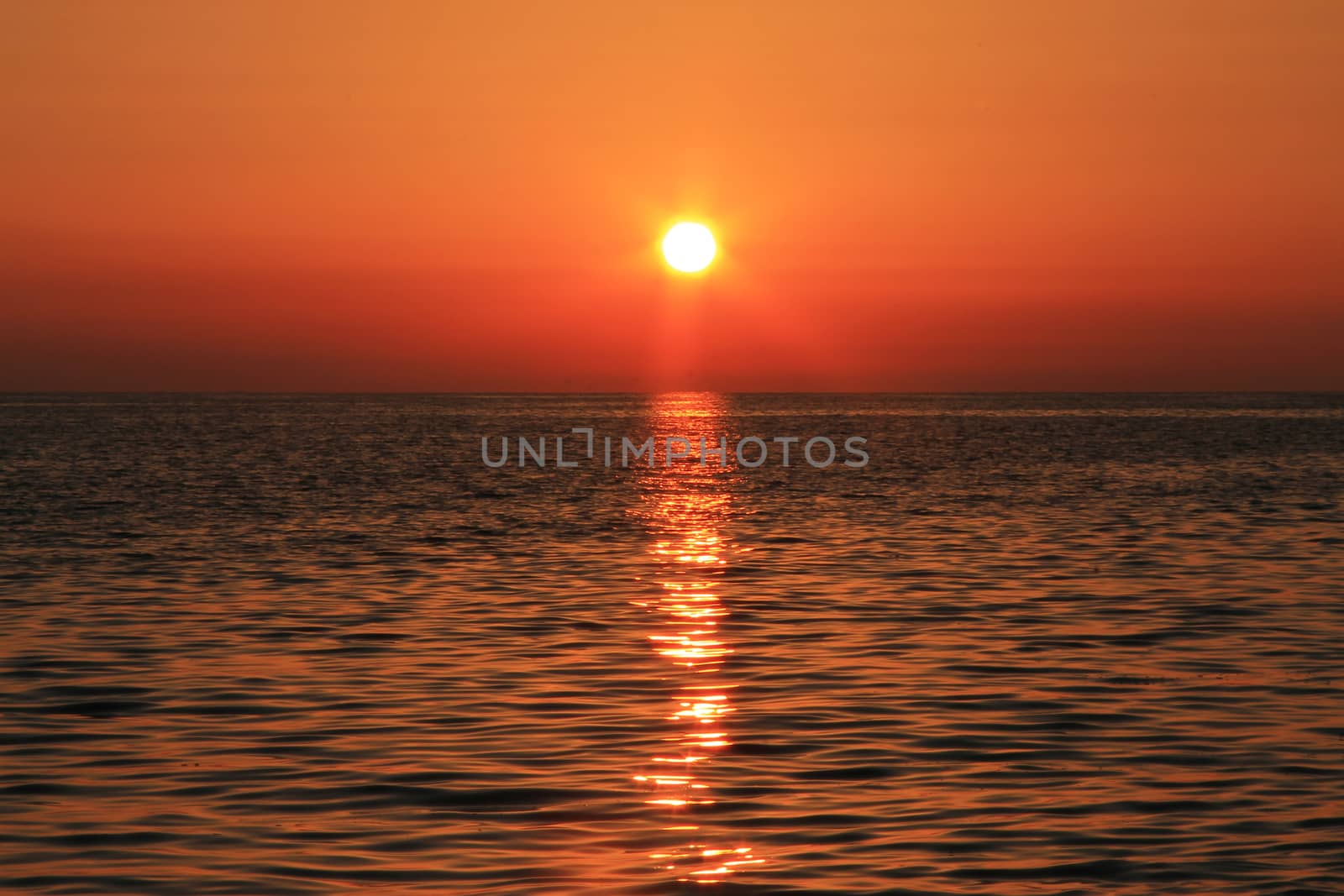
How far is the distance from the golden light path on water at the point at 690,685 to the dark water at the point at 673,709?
6 centimetres

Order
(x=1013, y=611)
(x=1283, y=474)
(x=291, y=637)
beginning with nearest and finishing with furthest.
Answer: (x=291, y=637) < (x=1013, y=611) < (x=1283, y=474)

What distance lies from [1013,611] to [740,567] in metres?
7.03

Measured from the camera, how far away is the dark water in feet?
35.1

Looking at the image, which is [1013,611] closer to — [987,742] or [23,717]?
[987,742]

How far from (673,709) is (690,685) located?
125 centimetres

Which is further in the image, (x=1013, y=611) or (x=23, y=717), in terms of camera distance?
(x=1013, y=611)

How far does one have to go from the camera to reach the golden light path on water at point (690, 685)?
10797mm

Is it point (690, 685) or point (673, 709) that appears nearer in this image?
point (673, 709)

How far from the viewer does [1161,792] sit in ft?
40.3

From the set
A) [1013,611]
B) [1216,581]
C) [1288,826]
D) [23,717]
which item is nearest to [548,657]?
[23,717]

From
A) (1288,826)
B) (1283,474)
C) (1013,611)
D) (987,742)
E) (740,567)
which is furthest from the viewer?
(1283,474)

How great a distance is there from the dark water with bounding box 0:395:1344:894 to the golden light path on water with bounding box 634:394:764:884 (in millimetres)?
61

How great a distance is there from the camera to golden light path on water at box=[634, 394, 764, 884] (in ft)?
35.4

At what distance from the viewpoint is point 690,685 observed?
16.9m
